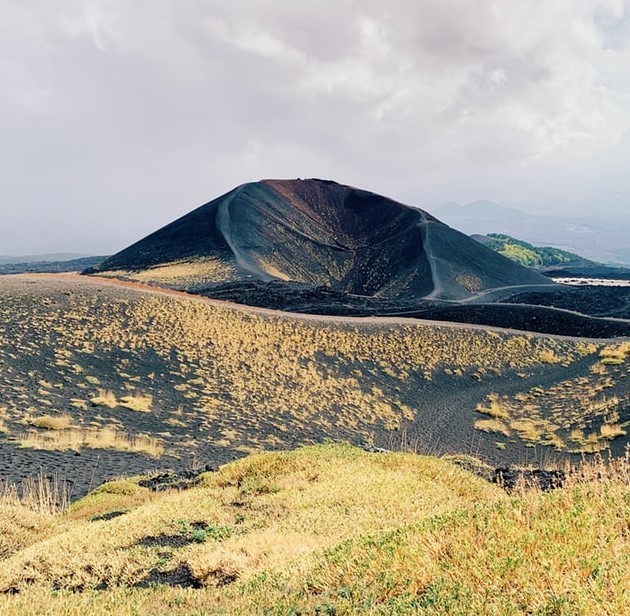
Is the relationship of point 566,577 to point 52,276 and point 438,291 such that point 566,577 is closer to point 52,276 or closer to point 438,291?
point 52,276

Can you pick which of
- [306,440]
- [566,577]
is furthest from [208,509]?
[306,440]

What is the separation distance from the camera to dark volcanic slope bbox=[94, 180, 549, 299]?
86.4m

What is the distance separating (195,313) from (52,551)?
102 ft

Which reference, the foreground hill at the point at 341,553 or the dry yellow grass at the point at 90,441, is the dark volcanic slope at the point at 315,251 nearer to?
the dry yellow grass at the point at 90,441

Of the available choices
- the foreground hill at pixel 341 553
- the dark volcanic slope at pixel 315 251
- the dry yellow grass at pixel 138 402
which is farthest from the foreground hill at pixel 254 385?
the dark volcanic slope at pixel 315 251

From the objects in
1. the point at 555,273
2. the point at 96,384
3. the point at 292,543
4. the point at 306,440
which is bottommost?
the point at 306,440

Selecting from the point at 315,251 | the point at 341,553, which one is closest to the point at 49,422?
the point at 341,553

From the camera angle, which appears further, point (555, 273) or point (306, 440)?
point (555, 273)

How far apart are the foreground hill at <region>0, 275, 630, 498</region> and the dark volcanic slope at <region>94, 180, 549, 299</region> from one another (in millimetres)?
38813

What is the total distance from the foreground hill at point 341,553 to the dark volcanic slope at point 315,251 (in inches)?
2642

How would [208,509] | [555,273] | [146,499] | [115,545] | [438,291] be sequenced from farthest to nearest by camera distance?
[555,273], [438,291], [146,499], [208,509], [115,545]

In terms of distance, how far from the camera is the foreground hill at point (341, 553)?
4164mm

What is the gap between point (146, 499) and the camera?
12445mm

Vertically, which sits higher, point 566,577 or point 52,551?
point 566,577
